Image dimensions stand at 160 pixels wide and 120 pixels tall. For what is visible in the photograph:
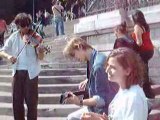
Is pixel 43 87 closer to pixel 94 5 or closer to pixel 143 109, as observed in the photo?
pixel 94 5

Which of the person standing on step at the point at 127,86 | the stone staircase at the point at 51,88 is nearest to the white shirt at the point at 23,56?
the stone staircase at the point at 51,88

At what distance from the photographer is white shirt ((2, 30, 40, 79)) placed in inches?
255

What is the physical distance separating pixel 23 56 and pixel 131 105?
143 inches

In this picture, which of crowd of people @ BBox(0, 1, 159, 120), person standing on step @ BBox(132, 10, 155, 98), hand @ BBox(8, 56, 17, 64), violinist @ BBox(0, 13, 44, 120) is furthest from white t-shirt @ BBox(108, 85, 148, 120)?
person standing on step @ BBox(132, 10, 155, 98)

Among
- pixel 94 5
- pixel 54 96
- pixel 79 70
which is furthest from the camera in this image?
pixel 94 5

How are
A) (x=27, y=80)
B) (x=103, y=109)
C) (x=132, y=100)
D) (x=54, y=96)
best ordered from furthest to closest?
1. (x=54, y=96)
2. (x=27, y=80)
3. (x=103, y=109)
4. (x=132, y=100)

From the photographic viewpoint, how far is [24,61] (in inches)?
256

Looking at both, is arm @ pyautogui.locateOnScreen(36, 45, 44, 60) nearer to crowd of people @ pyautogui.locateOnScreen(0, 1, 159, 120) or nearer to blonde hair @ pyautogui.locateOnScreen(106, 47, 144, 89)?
crowd of people @ pyautogui.locateOnScreen(0, 1, 159, 120)

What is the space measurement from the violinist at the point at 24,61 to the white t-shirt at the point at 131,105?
3.35m

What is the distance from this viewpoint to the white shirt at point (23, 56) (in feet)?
21.3

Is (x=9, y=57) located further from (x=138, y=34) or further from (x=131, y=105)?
(x=131, y=105)

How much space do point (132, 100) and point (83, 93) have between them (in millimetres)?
1792

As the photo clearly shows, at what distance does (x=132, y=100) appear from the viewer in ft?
10.1

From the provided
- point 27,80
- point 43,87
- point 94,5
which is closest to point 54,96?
point 43,87
